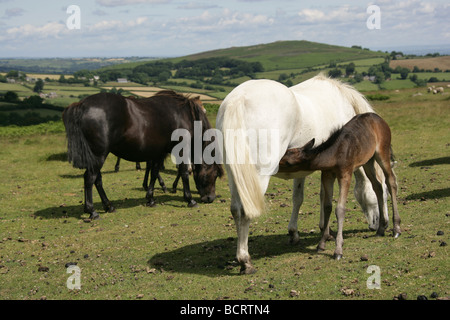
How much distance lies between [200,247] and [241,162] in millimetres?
2952

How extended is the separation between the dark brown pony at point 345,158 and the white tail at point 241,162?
24.6 inches

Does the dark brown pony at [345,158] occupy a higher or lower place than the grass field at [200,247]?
higher

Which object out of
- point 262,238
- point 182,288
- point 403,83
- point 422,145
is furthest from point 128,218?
point 403,83

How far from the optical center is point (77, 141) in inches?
431

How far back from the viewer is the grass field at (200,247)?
6227 millimetres

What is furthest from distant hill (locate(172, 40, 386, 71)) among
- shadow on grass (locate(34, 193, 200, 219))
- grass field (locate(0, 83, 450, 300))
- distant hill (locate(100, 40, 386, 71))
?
grass field (locate(0, 83, 450, 300))

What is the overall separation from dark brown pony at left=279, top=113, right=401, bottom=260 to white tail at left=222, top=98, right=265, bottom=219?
0.63 m

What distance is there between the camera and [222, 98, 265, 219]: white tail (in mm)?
6418

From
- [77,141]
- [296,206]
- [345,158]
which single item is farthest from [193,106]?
[345,158]

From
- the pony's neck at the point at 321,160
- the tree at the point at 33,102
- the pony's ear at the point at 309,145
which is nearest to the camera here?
the pony's ear at the point at 309,145

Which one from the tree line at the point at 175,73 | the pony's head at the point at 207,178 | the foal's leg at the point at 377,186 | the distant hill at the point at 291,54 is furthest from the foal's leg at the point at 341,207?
the distant hill at the point at 291,54

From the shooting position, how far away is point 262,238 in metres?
9.02

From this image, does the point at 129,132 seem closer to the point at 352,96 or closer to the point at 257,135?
the point at 352,96

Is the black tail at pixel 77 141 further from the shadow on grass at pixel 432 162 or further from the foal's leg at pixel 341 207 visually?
the shadow on grass at pixel 432 162
